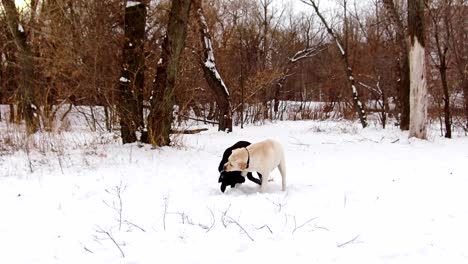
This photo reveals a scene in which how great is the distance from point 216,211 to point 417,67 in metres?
9.40

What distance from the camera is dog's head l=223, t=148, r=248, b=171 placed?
6.05m

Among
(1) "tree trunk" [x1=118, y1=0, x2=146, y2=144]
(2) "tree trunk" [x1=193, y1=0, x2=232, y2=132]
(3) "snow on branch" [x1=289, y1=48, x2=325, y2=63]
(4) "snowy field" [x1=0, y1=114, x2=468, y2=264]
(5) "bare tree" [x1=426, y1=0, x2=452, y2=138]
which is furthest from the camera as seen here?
(3) "snow on branch" [x1=289, y1=48, x2=325, y2=63]

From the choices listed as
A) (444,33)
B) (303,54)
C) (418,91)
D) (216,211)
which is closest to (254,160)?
(216,211)

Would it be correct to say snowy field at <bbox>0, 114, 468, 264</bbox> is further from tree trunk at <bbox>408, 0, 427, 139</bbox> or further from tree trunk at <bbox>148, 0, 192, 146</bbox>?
tree trunk at <bbox>408, 0, 427, 139</bbox>

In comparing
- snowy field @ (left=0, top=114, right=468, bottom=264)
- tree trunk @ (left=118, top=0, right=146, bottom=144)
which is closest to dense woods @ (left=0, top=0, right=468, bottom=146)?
tree trunk @ (left=118, top=0, right=146, bottom=144)

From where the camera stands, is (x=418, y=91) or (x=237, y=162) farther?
(x=418, y=91)

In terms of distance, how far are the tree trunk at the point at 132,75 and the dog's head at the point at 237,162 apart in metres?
4.47

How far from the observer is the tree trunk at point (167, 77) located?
9930mm

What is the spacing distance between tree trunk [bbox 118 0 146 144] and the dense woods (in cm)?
2

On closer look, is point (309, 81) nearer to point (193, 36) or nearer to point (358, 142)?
point (193, 36)

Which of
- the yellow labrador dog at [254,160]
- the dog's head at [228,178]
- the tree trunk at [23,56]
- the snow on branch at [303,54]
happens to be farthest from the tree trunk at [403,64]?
the snow on branch at [303,54]

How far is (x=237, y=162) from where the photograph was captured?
19.9 ft

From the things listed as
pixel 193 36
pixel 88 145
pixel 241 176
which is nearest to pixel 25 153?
pixel 88 145

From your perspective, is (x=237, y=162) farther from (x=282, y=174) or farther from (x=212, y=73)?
(x=212, y=73)
